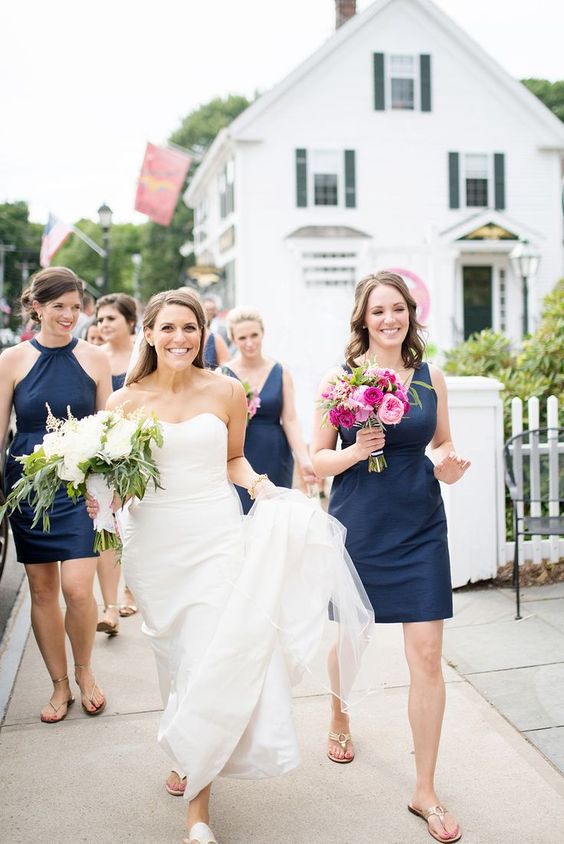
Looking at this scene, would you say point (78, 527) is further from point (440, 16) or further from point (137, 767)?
point (440, 16)

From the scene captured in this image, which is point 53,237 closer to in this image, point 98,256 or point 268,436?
point 268,436

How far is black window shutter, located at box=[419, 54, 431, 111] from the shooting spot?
24688mm

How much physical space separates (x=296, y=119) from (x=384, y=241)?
13.5ft

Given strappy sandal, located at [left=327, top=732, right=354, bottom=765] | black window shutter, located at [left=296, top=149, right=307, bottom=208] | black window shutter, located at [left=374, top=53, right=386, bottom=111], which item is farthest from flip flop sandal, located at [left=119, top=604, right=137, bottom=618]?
black window shutter, located at [left=374, top=53, right=386, bottom=111]

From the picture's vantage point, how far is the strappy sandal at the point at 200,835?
317cm

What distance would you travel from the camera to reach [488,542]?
20.9 ft

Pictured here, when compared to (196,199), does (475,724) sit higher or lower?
lower

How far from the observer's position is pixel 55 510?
14.6 feet

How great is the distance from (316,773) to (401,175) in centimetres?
2267

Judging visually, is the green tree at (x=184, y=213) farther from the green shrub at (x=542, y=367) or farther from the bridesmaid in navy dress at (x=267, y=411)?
the bridesmaid in navy dress at (x=267, y=411)

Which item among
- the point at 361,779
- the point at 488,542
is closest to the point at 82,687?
the point at 361,779

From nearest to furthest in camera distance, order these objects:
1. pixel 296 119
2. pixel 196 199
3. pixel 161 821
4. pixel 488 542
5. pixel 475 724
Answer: pixel 161 821, pixel 475 724, pixel 488 542, pixel 296 119, pixel 196 199

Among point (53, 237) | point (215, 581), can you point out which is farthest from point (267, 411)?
point (53, 237)

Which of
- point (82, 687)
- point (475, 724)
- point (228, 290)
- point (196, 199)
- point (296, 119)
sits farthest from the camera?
point (196, 199)
